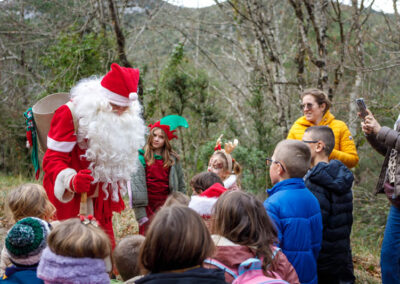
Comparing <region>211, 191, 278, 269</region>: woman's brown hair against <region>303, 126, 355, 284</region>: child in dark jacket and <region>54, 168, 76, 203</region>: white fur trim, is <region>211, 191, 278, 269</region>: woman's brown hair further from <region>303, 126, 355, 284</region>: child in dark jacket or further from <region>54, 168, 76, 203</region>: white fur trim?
<region>54, 168, 76, 203</region>: white fur trim

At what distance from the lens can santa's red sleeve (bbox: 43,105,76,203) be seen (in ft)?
9.67

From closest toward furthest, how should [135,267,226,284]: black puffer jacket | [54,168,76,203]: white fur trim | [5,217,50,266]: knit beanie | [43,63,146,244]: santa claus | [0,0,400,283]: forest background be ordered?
1. [135,267,226,284]: black puffer jacket
2. [5,217,50,266]: knit beanie
3. [54,168,76,203]: white fur trim
4. [43,63,146,244]: santa claus
5. [0,0,400,283]: forest background

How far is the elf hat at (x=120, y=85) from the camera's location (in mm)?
3277

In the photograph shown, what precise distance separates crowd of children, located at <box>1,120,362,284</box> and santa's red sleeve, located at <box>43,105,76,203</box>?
0.30 meters

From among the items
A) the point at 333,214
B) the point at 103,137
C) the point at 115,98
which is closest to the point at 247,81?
the point at 115,98

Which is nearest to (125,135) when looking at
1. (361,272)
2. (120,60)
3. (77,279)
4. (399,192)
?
(77,279)

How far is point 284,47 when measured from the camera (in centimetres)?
1327

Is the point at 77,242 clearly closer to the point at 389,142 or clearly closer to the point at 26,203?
the point at 26,203

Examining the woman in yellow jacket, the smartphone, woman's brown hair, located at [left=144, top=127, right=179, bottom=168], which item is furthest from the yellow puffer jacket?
woman's brown hair, located at [left=144, top=127, right=179, bottom=168]

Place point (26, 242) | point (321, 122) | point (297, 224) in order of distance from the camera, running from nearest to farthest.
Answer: point (26, 242)
point (297, 224)
point (321, 122)

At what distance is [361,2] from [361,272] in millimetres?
4510

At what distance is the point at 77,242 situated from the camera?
1905mm

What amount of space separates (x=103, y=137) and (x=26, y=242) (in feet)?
4.23

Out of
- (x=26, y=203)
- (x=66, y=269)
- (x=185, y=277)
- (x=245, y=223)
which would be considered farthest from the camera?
(x=26, y=203)
